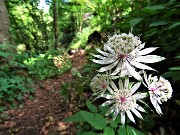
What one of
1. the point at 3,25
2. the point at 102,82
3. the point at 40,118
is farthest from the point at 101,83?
the point at 3,25

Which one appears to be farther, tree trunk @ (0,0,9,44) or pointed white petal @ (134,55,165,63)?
tree trunk @ (0,0,9,44)

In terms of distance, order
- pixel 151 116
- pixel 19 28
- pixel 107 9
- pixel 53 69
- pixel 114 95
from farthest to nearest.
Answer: pixel 19 28
pixel 107 9
pixel 53 69
pixel 151 116
pixel 114 95

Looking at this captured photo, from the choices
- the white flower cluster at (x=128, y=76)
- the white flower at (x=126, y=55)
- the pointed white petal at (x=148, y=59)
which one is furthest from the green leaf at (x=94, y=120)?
the pointed white petal at (x=148, y=59)

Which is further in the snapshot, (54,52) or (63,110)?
(54,52)

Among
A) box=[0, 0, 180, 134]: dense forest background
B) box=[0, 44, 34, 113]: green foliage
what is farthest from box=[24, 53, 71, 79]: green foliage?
box=[0, 44, 34, 113]: green foliage

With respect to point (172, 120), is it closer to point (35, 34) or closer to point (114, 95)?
point (114, 95)

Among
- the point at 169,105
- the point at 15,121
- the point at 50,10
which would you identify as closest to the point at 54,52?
the point at 50,10

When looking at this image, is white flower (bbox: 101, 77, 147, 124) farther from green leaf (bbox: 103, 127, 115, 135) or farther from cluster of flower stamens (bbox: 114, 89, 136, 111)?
green leaf (bbox: 103, 127, 115, 135)

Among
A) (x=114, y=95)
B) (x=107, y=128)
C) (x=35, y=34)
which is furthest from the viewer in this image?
(x=35, y=34)
